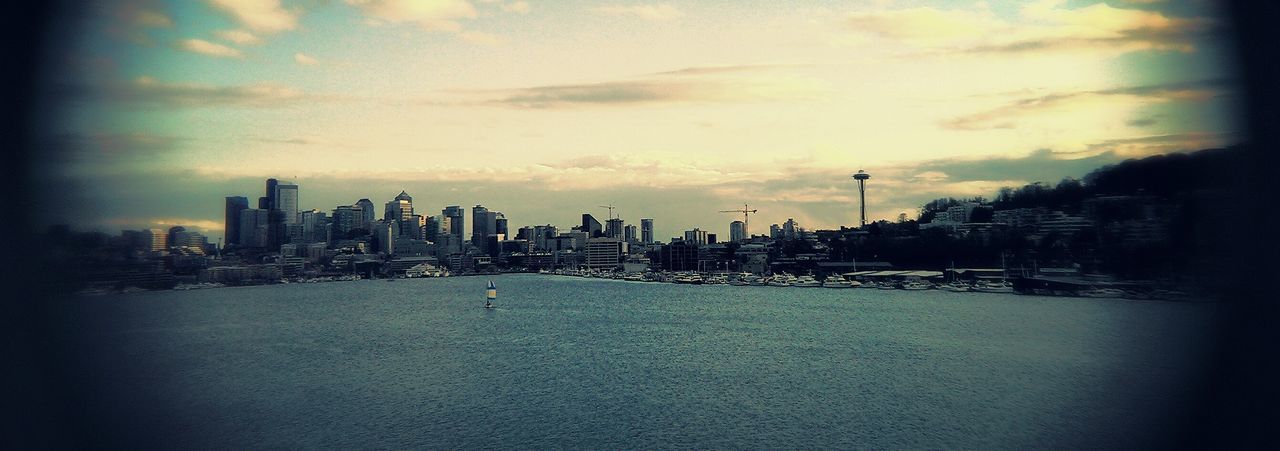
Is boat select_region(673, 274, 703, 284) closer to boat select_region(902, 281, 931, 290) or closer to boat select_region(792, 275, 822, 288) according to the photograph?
boat select_region(792, 275, 822, 288)

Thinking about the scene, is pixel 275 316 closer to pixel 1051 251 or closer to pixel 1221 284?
pixel 1221 284

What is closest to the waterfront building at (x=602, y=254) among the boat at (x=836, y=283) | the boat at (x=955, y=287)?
the boat at (x=836, y=283)

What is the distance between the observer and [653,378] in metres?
10.7

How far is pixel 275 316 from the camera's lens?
73.5 feet

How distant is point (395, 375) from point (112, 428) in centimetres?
403

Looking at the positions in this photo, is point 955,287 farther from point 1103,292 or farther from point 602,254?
point 602,254

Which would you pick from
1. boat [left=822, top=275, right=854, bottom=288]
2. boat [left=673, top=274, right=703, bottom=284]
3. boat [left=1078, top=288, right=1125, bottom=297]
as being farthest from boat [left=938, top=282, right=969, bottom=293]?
boat [left=673, top=274, right=703, bottom=284]

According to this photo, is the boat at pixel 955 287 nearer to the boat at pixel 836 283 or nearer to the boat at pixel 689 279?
the boat at pixel 836 283

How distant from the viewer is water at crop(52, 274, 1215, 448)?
776cm

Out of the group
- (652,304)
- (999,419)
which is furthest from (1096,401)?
(652,304)

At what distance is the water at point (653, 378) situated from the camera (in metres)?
7.76

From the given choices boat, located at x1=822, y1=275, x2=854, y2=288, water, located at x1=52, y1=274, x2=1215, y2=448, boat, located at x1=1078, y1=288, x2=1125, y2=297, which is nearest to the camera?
water, located at x1=52, y1=274, x2=1215, y2=448

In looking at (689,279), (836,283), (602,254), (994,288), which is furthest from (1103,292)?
(602,254)

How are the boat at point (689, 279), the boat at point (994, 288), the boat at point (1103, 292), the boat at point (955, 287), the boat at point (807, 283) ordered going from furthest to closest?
the boat at point (689, 279) → the boat at point (807, 283) → the boat at point (955, 287) → the boat at point (994, 288) → the boat at point (1103, 292)
